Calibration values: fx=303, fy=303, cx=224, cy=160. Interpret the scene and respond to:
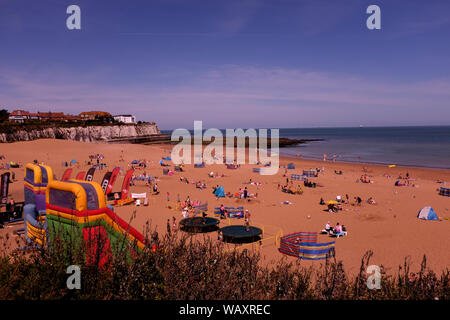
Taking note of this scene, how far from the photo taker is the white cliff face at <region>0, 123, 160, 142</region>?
60369 mm

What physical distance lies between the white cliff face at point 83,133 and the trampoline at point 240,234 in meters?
58.1

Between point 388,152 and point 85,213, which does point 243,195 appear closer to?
point 85,213

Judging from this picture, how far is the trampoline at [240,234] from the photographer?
14.1 metres

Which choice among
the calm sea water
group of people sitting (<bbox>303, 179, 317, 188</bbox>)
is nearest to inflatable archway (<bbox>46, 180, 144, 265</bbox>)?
group of people sitting (<bbox>303, 179, 317, 188</bbox>)

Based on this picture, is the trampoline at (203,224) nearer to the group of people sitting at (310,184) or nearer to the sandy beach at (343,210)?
the sandy beach at (343,210)

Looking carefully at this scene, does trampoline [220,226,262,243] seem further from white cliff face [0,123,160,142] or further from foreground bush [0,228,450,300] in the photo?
white cliff face [0,123,160,142]

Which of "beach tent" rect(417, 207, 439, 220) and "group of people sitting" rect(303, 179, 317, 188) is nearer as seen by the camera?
"beach tent" rect(417, 207, 439, 220)

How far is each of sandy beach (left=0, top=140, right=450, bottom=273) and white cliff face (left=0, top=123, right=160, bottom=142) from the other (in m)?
23.6

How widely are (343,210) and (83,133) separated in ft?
268

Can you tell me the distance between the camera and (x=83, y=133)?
282 feet

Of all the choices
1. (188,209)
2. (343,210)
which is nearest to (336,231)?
(343,210)

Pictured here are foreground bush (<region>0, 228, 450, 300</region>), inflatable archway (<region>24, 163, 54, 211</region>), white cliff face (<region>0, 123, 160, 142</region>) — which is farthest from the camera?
white cliff face (<region>0, 123, 160, 142</region>)

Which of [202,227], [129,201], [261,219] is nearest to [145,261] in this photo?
[202,227]
